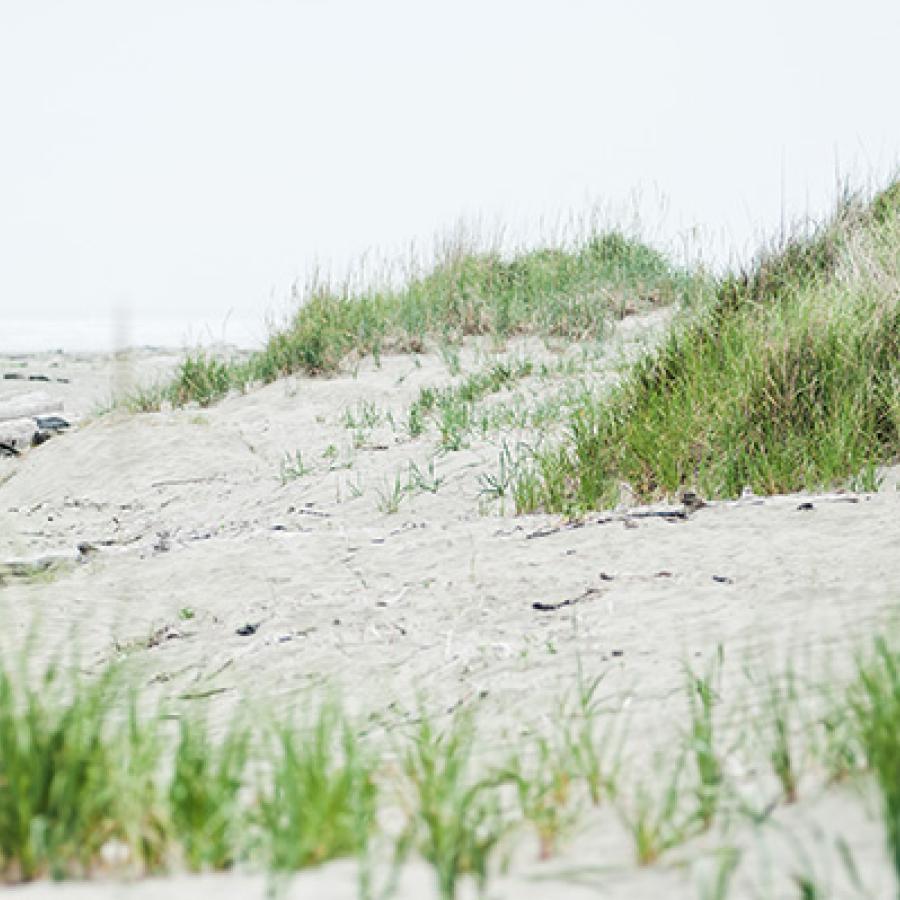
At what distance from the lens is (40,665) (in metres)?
3.26

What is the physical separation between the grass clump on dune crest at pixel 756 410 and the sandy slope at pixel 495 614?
0.32 meters

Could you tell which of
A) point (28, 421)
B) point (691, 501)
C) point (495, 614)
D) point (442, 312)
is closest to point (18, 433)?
point (28, 421)

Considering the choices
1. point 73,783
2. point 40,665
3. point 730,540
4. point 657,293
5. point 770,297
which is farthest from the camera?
point 657,293

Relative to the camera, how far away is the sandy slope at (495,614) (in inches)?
→ 61.5

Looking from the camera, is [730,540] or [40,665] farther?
[730,540]

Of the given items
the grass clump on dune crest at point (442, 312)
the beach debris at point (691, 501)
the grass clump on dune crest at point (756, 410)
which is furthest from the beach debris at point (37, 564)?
the grass clump on dune crest at point (442, 312)

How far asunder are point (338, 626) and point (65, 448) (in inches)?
217

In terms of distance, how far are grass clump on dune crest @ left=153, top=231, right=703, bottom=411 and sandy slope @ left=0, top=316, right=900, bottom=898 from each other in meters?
3.66

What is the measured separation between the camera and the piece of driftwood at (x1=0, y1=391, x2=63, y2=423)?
9.89 metres

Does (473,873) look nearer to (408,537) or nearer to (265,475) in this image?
(408,537)

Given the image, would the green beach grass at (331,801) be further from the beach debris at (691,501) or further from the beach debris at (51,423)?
the beach debris at (51,423)

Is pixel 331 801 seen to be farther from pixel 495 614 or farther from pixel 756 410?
pixel 756 410

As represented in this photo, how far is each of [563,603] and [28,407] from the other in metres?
7.87

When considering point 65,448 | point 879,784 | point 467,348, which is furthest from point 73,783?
point 467,348
